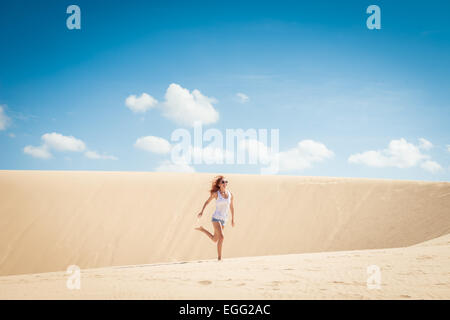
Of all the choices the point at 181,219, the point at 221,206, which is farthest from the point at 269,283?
the point at 181,219

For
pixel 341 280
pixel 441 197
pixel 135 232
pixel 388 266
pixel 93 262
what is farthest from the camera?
pixel 441 197

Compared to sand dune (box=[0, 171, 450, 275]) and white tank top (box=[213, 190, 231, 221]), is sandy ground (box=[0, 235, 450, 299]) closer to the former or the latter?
white tank top (box=[213, 190, 231, 221])

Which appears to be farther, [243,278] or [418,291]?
[243,278]

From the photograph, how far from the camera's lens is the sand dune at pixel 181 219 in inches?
569

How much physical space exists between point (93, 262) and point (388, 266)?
12302 mm

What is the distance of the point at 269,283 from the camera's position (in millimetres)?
4086

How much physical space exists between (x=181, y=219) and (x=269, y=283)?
1346 centimetres

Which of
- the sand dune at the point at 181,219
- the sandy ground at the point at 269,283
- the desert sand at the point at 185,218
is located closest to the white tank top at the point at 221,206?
the sandy ground at the point at 269,283

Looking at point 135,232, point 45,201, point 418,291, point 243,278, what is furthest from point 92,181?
point 418,291

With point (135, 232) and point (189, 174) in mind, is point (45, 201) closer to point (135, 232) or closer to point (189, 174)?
point (135, 232)

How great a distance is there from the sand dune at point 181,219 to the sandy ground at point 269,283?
9914mm

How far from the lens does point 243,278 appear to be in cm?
439

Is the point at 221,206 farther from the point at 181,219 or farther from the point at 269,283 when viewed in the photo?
the point at 181,219

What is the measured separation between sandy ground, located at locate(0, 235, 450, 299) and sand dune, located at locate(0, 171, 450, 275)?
32.5 feet
